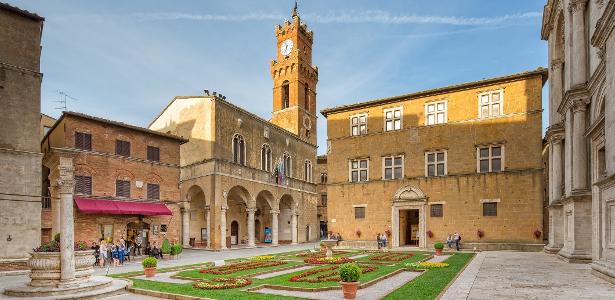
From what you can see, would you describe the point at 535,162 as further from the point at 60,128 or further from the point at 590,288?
the point at 60,128

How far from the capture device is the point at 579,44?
63.3 feet

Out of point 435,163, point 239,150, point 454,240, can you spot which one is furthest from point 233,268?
point 239,150

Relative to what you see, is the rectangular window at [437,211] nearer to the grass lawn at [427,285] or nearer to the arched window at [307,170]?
the grass lawn at [427,285]

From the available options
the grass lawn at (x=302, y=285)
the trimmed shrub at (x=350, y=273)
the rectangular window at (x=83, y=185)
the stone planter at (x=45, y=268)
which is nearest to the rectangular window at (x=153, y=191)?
the rectangular window at (x=83, y=185)

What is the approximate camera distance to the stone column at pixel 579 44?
19.1m

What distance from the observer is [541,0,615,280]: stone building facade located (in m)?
14.1

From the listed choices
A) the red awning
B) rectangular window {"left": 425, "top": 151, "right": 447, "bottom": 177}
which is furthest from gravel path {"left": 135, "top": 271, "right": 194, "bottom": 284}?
rectangular window {"left": 425, "top": 151, "right": 447, "bottom": 177}

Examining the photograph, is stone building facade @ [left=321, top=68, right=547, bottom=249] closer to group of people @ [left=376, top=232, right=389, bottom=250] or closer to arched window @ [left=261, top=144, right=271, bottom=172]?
group of people @ [left=376, top=232, right=389, bottom=250]

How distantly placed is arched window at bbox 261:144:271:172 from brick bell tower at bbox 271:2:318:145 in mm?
16432

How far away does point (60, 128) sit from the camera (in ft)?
90.9

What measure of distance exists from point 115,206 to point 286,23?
4659 centimetres

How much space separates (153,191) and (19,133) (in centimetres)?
1090

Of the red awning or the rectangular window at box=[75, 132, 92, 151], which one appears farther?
the rectangular window at box=[75, 132, 92, 151]

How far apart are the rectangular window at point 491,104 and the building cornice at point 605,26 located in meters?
14.7
